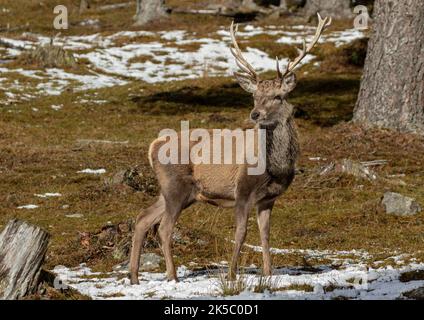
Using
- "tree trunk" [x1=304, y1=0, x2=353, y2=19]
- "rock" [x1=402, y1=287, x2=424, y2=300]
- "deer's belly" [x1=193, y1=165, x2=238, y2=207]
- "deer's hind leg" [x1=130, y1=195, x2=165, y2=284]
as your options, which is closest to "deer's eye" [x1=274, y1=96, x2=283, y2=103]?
"deer's belly" [x1=193, y1=165, x2=238, y2=207]

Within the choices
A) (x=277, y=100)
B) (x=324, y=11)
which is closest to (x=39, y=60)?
(x=324, y=11)

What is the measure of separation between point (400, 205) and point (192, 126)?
10662 mm

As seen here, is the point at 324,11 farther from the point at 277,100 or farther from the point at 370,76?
the point at 277,100

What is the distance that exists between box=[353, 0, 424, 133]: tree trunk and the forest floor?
23.5 inches

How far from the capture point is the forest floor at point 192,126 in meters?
12.9

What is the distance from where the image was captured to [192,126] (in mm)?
25391

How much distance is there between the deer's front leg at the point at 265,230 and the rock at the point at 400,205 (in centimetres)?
509

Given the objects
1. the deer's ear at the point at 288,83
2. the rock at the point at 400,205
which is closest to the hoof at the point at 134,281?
the deer's ear at the point at 288,83

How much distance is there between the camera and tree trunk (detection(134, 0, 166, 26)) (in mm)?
50281

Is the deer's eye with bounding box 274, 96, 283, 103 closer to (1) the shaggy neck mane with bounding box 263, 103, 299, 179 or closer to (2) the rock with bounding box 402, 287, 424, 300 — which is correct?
(1) the shaggy neck mane with bounding box 263, 103, 299, 179

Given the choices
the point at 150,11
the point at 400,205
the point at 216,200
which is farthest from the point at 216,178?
the point at 150,11

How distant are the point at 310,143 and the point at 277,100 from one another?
11.3 meters

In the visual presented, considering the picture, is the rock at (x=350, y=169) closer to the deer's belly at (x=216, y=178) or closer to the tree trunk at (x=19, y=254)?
the deer's belly at (x=216, y=178)

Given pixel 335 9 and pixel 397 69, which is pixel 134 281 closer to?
pixel 397 69
